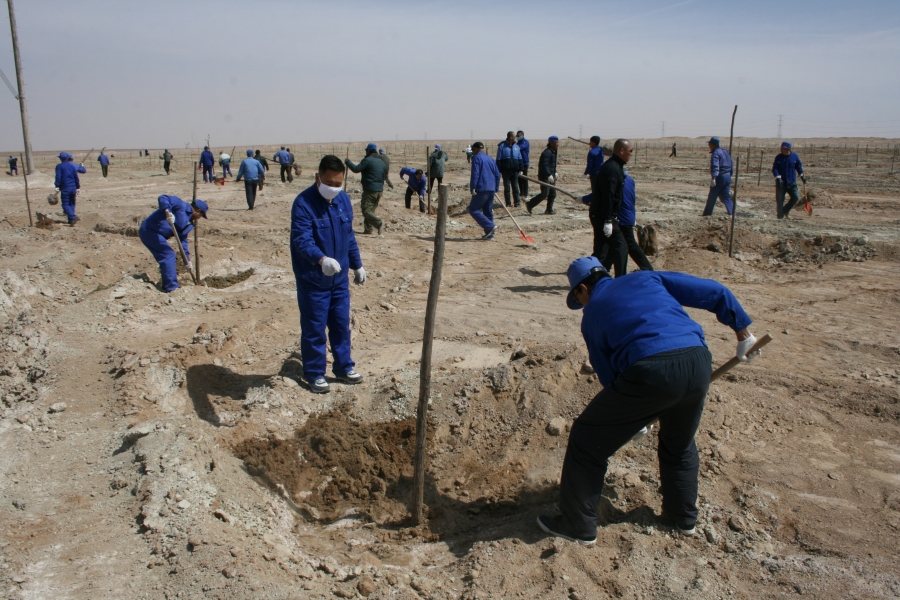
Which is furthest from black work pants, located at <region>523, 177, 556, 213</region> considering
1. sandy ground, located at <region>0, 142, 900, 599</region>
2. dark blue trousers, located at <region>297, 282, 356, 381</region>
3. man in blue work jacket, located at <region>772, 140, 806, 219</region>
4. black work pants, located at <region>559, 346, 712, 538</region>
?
black work pants, located at <region>559, 346, 712, 538</region>

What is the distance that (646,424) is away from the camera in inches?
114

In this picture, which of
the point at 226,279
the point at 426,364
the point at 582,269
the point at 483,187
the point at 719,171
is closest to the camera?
the point at 582,269

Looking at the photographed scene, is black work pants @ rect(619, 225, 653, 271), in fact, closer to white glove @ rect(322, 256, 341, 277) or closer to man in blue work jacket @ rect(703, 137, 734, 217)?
white glove @ rect(322, 256, 341, 277)

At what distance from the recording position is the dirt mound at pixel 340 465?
13.0 feet

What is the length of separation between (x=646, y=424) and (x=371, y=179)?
336 inches

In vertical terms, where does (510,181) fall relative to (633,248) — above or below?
above


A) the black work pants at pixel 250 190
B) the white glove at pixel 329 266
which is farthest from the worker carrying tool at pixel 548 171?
the white glove at pixel 329 266

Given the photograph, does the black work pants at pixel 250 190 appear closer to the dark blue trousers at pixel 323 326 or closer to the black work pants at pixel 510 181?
the black work pants at pixel 510 181

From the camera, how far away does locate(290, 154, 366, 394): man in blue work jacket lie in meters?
4.50

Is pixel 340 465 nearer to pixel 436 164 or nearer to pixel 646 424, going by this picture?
pixel 646 424

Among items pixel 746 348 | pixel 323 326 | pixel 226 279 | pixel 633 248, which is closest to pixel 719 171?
pixel 633 248

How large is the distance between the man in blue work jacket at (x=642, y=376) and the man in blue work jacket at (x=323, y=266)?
206 cm

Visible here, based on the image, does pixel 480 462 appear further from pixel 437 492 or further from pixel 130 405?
pixel 130 405

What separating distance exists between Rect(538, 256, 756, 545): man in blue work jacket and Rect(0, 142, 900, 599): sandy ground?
0.76 feet
